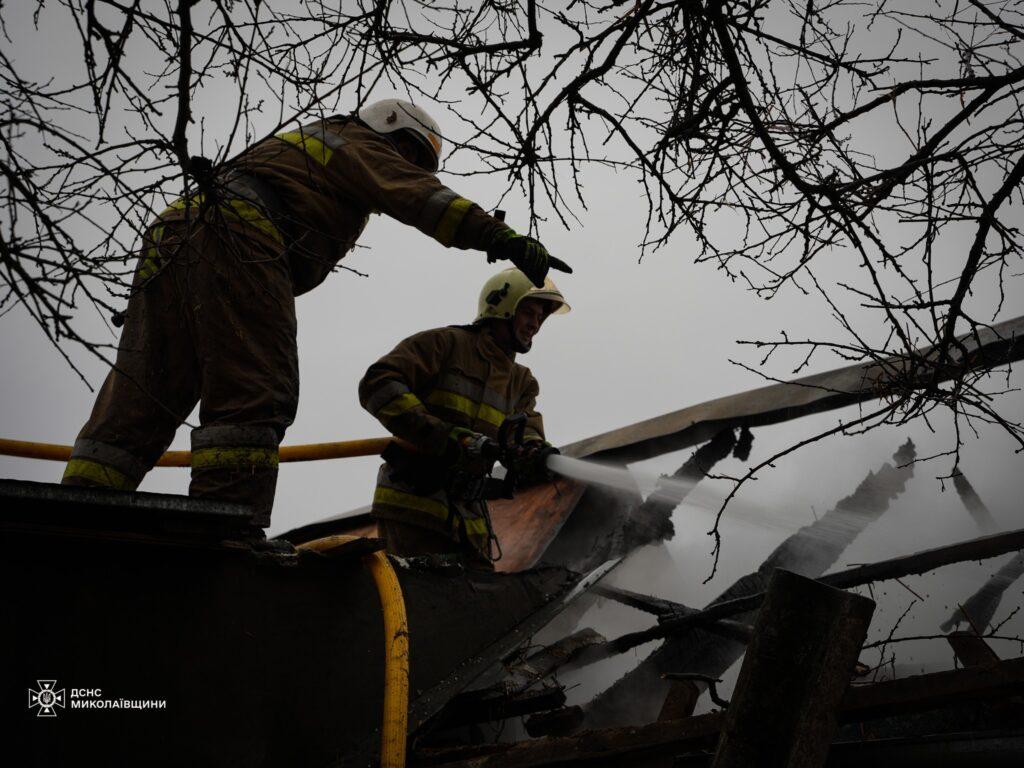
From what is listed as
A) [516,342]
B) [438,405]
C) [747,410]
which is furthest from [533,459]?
[747,410]

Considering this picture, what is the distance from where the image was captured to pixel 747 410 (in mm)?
4742

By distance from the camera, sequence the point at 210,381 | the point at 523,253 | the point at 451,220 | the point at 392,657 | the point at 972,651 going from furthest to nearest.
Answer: the point at 451,220
the point at 523,253
the point at 210,381
the point at 972,651
the point at 392,657

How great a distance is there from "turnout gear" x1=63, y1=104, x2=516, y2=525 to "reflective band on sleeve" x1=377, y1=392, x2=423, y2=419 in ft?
2.26

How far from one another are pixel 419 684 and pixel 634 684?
1.00 metres

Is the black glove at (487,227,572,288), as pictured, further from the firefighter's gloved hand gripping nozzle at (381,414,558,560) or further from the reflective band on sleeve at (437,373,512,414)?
the reflective band on sleeve at (437,373,512,414)

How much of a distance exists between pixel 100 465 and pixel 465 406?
68.6 inches

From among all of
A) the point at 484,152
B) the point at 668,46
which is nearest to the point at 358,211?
the point at 484,152

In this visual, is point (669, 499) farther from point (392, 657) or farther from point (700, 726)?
point (700, 726)

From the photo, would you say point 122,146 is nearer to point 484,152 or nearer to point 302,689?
point 484,152

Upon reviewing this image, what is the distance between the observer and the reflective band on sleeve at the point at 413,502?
398cm

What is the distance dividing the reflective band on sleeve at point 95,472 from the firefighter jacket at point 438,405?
3.97ft

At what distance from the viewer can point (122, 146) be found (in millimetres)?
1931

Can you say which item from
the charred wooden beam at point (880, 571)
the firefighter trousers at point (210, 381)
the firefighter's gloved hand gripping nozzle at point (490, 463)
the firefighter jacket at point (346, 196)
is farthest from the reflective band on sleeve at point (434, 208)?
the charred wooden beam at point (880, 571)

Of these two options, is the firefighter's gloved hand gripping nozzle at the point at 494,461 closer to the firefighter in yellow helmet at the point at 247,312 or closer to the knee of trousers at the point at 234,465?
the firefighter in yellow helmet at the point at 247,312
